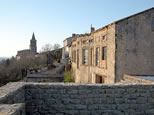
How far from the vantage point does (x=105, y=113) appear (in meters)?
4.06

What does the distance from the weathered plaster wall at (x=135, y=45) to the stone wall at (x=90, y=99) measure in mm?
5468

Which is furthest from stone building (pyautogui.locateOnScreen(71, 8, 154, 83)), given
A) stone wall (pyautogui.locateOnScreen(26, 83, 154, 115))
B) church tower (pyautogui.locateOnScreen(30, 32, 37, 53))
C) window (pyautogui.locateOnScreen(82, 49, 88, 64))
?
church tower (pyautogui.locateOnScreen(30, 32, 37, 53))


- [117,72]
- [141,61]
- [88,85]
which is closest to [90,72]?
[117,72]

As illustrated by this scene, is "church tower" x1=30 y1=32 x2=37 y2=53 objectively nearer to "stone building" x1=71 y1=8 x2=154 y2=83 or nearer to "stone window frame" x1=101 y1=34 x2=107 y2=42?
"stone window frame" x1=101 y1=34 x2=107 y2=42

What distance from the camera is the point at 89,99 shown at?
409 cm

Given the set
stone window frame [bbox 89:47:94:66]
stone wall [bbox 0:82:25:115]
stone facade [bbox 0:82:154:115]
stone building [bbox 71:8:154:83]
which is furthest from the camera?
stone window frame [bbox 89:47:94:66]

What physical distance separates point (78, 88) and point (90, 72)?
32.7 feet

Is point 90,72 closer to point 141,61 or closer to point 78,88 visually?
point 141,61

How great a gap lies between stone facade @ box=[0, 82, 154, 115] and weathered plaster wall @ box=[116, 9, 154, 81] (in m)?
5.48

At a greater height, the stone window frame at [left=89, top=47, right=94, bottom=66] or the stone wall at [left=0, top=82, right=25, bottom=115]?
the stone window frame at [left=89, top=47, right=94, bottom=66]

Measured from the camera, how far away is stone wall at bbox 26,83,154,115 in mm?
4074

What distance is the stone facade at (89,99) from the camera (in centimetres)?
407

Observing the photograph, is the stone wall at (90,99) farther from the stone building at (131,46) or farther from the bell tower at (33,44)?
the bell tower at (33,44)

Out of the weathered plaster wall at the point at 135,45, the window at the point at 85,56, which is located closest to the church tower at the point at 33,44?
the window at the point at 85,56
